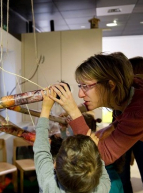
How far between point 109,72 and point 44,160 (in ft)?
1.12

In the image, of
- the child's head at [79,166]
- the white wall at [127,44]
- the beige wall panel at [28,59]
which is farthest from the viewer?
the white wall at [127,44]

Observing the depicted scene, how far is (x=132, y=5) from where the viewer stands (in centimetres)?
251

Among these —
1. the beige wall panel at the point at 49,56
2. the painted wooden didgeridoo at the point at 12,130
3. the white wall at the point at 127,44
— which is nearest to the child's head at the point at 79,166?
the painted wooden didgeridoo at the point at 12,130

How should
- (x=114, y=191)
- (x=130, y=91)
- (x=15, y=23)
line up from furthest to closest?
(x=15, y=23)
(x=114, y=191)
(x=130, y=91)

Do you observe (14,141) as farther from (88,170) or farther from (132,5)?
(132,5)

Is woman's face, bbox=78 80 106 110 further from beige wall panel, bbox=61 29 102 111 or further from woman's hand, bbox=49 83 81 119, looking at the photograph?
beige wall panel, bbox=61 29 102 111

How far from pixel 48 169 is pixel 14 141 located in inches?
67.0

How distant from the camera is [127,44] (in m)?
4.06

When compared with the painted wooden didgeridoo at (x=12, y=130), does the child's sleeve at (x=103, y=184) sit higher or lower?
lower

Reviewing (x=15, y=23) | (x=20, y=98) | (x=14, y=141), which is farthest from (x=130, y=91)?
(x=15, y=23)

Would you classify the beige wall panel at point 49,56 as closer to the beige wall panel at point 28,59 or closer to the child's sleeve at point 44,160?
the beige wall panel at point 28,59

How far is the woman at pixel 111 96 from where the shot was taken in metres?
0.66

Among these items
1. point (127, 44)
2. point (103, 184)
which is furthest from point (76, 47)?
point (103, 184)

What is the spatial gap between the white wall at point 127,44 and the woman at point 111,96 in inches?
136
